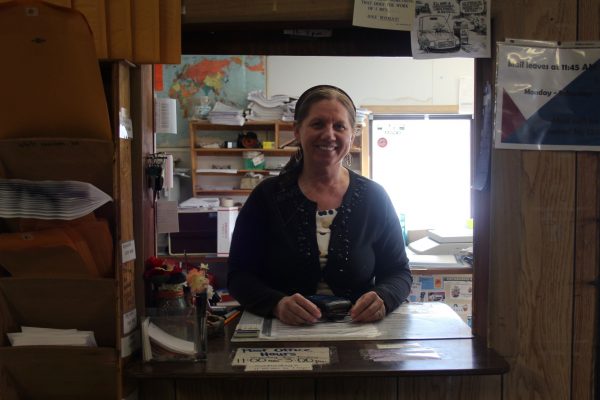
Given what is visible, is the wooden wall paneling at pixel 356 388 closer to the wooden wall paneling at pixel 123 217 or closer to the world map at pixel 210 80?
the wooden wall paneling at pixel 123 217

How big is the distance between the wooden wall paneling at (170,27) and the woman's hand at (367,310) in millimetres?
756

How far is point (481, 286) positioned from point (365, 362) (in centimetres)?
39

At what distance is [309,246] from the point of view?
142 centimetres

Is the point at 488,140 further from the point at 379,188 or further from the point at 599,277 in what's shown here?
the point at 379,188

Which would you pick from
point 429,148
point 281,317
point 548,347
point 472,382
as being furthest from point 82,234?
point 429,148

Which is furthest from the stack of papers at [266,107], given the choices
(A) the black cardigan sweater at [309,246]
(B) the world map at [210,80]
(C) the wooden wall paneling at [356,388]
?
(C) the wooden wall paneling at [356,388]

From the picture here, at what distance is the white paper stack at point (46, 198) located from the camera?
37.5 inches

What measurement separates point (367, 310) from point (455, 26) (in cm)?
71

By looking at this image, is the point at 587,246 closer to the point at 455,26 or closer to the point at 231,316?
the point at 455,26

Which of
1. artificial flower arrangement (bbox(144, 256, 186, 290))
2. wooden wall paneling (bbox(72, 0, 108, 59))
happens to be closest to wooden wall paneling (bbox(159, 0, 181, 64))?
wooden wall paneling (bbox(72, 0, 108, 59))

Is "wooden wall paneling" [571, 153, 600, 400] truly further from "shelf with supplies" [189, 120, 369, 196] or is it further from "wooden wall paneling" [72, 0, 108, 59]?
"shelf with supplies" [189, 120, 369, 196]

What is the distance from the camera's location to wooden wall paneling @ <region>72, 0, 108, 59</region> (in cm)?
105

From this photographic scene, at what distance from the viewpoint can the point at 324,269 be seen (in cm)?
142

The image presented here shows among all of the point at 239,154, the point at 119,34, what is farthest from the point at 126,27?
the point at 239,154
